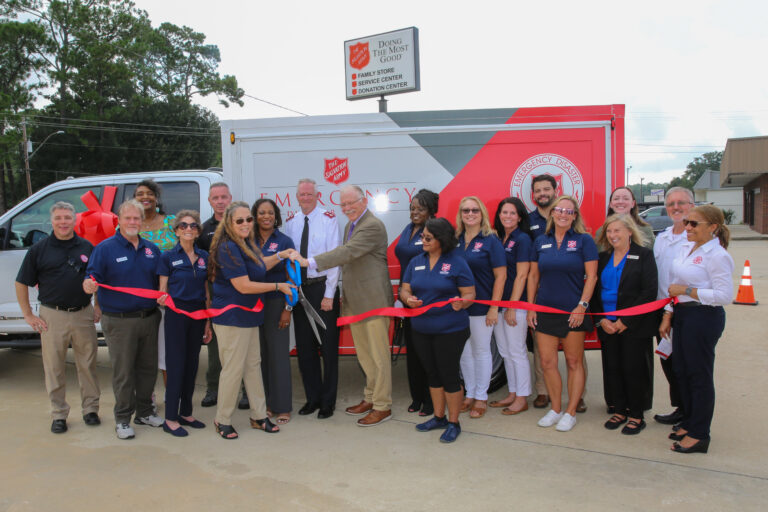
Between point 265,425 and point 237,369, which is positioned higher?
point 237,369

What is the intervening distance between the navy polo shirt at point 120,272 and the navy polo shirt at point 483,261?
243 cm

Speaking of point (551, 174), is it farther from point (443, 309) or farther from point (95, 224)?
point (95, 224)

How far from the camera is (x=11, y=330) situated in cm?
556

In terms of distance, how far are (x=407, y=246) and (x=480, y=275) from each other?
0.62 metres

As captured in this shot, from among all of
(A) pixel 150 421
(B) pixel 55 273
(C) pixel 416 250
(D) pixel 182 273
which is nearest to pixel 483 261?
(C) pixel 416 250

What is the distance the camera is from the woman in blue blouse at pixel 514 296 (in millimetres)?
4410

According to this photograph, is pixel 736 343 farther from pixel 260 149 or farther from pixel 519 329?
pixel 260 149

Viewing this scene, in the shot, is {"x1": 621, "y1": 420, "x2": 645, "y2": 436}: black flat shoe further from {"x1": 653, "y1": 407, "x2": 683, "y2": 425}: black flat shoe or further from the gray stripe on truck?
the gray stripe on truck

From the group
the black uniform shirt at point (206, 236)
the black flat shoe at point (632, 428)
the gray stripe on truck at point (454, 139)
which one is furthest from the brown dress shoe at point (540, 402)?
the black uniform shirt at point (206, 236)

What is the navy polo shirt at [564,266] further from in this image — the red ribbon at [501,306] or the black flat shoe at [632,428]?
the black flat shoe at [632,428]

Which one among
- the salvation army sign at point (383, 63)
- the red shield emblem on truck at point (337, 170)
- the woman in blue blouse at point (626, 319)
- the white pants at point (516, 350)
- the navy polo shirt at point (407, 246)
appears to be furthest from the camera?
the salvation army sign at point (383, 63)

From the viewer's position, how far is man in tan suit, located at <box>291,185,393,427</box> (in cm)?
434

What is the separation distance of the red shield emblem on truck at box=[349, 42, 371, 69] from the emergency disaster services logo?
578 cm

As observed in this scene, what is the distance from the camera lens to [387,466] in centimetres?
371
